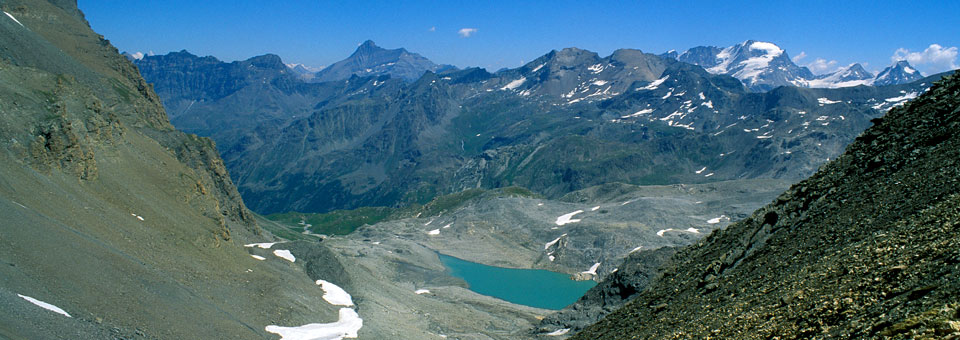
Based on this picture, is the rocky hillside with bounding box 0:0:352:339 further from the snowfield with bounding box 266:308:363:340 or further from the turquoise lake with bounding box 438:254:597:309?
the turquoise lake with bounding box 438:254:597:309

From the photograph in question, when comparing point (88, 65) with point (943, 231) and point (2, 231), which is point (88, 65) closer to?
point (2, 231)

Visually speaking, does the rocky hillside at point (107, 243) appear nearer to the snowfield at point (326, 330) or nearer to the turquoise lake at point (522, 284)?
the snowfield at point (326, 330)

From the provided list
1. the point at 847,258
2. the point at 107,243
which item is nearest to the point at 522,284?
the point at 107,243

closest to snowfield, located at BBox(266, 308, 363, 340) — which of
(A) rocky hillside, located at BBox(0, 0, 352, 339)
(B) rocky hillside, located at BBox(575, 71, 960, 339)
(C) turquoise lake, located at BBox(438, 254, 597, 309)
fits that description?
(A) rocky hillside, located at BBox(0, 0, 352, 339)

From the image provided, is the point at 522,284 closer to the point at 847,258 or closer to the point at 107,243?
the point at 107,243

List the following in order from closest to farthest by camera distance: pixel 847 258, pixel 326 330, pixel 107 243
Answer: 1. pixel 847 258
2. pixel 107 243
3. pixel 326 330

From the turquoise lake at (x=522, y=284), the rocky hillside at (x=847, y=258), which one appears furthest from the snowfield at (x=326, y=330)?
the turquoise lake at (x=522, y=284)
